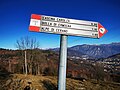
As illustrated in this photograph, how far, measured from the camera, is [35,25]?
107 inches

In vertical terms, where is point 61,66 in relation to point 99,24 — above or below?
below

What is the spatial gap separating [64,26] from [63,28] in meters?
0.04

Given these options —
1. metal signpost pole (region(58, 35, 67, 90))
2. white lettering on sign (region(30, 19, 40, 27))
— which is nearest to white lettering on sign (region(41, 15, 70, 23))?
white lettering on sign (region(30, 19, 40, 27))

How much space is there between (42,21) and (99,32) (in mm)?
968

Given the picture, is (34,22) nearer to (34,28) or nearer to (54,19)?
(34,28)

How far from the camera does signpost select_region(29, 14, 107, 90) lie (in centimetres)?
268

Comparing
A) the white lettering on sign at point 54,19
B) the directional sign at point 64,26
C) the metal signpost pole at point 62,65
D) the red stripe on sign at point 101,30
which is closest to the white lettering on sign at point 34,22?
the directional sign at point 64,26

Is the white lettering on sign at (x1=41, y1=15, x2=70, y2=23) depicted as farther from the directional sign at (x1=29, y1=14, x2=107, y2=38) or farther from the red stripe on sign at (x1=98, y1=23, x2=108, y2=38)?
the red stripe on sign at (x1=98, y1=23, x2=108, y2=38)

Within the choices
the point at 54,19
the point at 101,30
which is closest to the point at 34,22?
the point at 54,19

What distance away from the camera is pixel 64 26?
283 centimetres

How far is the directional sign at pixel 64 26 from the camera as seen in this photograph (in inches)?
108

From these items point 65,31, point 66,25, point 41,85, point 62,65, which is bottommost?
point 41,85

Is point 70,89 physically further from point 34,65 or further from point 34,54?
point 34,65

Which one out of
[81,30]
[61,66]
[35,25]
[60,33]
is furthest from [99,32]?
[35,25]
